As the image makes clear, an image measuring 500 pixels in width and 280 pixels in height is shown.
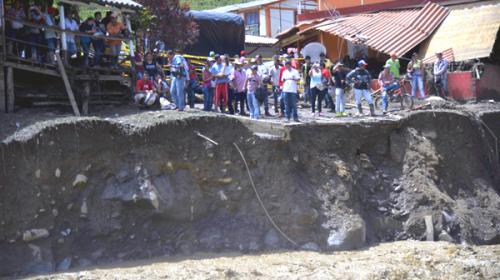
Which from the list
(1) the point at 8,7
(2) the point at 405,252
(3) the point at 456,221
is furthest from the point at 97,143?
(3) the point at 456,221

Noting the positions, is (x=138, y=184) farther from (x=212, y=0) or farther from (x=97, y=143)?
(x=212, y=0)

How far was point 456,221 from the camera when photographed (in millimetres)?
18656

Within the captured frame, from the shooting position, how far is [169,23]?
25.9m

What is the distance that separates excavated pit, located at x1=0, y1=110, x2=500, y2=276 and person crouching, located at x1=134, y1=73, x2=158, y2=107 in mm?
1953

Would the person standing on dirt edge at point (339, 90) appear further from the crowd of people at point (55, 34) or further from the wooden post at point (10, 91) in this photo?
the wooden post at point (10, 91)

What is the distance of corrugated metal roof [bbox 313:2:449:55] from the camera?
27.0 metres

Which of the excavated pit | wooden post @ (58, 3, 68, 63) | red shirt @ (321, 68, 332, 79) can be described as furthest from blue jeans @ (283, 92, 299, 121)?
wooden post @ (58, 3, 68, 63)

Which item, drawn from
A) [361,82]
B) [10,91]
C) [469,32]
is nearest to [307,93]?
[361,82]

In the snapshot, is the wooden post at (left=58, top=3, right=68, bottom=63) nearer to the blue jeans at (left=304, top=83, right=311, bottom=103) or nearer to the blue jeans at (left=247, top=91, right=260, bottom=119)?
the blue jeans at (left=247, top=91, right=260, bottom=119)

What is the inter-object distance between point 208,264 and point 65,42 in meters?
6.98

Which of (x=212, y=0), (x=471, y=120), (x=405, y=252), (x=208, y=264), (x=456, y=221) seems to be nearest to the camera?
(x=208, y=264)

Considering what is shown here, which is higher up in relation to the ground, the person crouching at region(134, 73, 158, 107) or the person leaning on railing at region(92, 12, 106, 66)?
the person leaning on railing at region(92, 12, 106, 66)

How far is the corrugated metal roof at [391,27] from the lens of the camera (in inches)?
1065

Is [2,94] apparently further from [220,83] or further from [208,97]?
[220,83]
